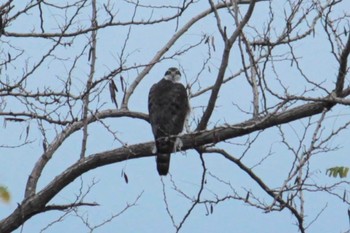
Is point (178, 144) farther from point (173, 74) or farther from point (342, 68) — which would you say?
point (173, 74)

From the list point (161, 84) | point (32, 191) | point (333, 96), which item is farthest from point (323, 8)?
point (32, 191)

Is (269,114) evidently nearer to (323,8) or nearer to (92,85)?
(323,8)

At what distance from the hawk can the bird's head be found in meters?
0.15

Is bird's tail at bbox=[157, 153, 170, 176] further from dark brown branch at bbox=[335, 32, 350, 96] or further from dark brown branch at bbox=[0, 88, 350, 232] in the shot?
dark brown branch at bbox=[335, 32, 350, 96]

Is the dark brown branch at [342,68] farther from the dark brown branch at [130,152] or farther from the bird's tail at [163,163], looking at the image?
the bird's tail at [163,163]

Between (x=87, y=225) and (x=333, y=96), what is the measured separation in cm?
240

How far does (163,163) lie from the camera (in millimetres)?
5695

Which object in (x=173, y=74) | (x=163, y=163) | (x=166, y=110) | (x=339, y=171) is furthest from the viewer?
(x=173, y=74)

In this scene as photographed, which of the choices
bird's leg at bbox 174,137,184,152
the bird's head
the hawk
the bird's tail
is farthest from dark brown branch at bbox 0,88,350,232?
the bird's head

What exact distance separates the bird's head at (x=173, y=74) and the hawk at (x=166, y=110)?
0.15 m

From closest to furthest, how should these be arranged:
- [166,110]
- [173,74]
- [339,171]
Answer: [339,171] → [166,110] → [173,74]

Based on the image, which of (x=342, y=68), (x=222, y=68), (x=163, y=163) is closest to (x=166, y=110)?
(x=163, y=163)

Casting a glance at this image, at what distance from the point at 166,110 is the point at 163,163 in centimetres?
69

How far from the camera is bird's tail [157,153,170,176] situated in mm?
5590
